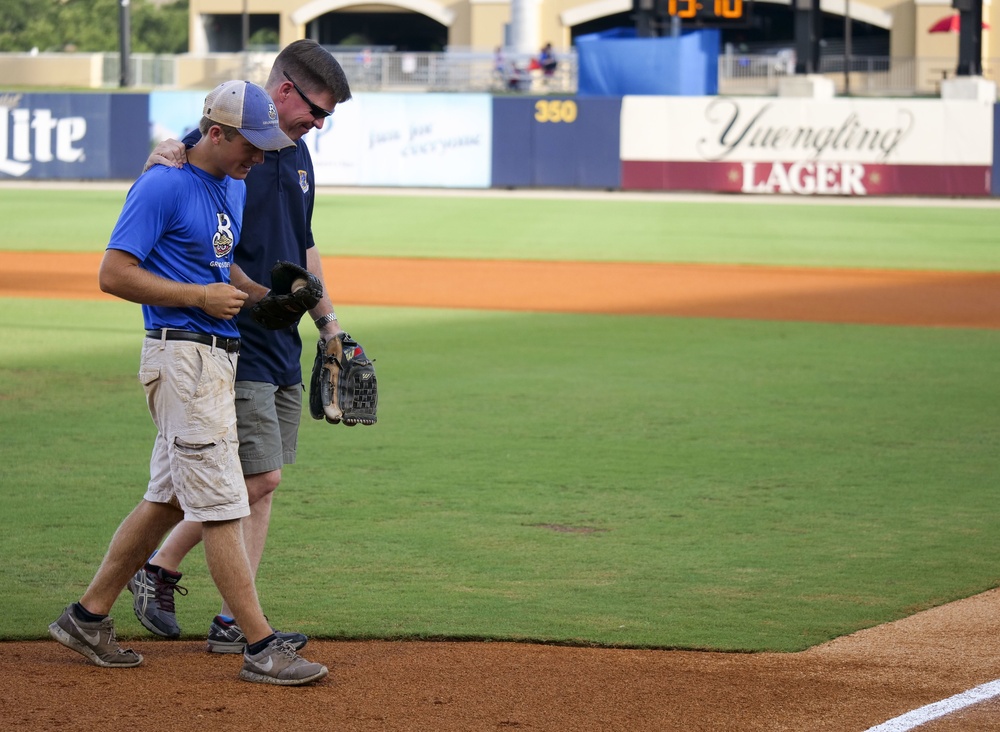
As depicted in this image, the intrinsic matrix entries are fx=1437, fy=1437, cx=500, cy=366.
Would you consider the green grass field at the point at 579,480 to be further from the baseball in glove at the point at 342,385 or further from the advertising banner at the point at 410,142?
the advertising banner at the point at 410,142

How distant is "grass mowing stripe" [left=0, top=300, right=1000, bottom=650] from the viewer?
584 centimetres

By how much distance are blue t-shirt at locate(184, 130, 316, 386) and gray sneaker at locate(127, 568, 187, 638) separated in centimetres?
92

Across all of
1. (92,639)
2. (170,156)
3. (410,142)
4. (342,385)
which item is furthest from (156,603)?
(410,142)

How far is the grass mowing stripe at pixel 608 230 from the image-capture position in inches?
894

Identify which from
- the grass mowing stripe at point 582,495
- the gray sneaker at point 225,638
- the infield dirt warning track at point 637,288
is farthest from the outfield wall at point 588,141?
the gray sneaker at point 225,638

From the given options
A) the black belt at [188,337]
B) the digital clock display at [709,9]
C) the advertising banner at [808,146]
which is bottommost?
the black belt at [188,337]

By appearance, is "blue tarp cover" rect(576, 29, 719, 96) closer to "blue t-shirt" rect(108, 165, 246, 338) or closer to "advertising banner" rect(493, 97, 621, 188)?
"advertising banner" rect(493, 97, 621, 188)

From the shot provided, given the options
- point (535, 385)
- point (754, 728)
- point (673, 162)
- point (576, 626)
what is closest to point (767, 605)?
point (576, 626)

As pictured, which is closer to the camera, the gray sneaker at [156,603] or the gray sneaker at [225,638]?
the gray sneaker at [225,638]

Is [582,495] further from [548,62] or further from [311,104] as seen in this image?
[548,62]

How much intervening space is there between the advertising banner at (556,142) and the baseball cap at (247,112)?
101 feet

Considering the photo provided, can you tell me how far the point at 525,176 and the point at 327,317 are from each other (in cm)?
3090

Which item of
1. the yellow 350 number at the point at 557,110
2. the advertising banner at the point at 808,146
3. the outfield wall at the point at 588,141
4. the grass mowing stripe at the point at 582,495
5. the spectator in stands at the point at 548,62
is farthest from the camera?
the spectator in stands at the point at 548,62

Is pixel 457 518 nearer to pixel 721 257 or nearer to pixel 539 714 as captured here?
pixel 539 714
